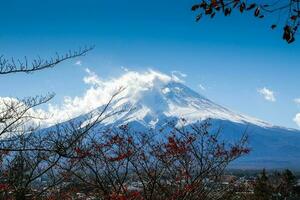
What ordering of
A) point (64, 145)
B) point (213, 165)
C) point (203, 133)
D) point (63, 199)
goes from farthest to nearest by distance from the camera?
point (63, 199) < point (203, 133) < point (213, 165) < point (64, 145)

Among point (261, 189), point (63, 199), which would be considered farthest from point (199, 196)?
point (261, 189)

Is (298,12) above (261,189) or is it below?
below

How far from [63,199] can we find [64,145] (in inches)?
475

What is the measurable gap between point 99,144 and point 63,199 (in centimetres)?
507

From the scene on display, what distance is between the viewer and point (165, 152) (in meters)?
17.8

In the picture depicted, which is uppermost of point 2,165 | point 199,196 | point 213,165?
point 2,165

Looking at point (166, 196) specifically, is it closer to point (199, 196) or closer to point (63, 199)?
point (199, 196)

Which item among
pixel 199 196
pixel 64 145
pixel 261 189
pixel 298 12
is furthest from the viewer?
pixel 261 189

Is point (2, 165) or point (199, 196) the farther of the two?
point (2, 165)

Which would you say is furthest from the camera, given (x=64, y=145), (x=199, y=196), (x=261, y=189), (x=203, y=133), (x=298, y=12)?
(x=261, y=189)

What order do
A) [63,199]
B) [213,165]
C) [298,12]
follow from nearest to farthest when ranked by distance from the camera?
1. [298,12]
2. [213,165]
3. [63,199]

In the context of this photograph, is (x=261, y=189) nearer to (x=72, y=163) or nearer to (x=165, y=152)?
(x=165, y=152)

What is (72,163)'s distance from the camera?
54.9 ft

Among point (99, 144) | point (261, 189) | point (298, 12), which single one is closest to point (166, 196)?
point (99, 144)
